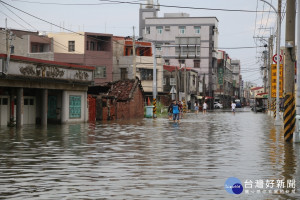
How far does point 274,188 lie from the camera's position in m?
9.27

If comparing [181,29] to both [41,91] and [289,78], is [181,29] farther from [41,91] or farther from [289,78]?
[289,78]

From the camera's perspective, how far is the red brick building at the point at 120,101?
4566 cm

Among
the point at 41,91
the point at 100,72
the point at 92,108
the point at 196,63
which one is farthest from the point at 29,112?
the point at 196,63

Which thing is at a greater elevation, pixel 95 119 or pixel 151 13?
pixel 151 13

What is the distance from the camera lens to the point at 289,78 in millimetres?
21859

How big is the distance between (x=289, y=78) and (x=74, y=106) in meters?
21.1

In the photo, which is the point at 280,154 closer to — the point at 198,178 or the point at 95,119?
the point at 198,178

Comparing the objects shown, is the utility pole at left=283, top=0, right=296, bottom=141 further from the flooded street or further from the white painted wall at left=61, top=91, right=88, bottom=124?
the white painted wall at left=61, top=91, right=88, bottom=124

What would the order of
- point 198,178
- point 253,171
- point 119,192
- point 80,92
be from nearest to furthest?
point 119,192
point 198,178
point 253,171
point 80,92

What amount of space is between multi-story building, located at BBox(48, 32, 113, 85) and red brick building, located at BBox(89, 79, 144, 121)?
14.5m

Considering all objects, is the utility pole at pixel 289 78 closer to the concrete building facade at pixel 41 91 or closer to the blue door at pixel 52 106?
the concrete building facade at pixel 41 91

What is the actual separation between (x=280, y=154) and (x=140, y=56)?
65250 mm

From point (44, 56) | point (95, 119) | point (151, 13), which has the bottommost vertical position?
point (95, 119)

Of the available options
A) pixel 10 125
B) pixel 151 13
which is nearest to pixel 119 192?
pixel 10 125
